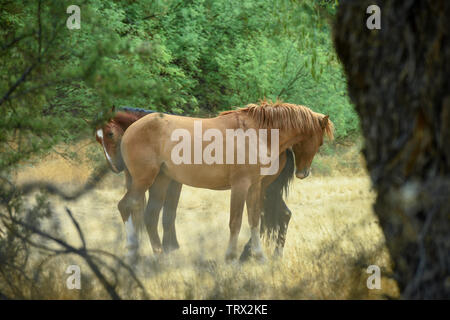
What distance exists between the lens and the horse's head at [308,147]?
6621 mm

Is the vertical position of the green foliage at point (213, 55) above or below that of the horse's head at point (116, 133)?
above

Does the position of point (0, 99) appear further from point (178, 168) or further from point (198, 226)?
point (198, 226)

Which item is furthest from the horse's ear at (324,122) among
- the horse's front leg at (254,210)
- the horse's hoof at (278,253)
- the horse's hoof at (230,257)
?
the horse's hoof at (230,257)

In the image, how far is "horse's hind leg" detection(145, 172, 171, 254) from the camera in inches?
280

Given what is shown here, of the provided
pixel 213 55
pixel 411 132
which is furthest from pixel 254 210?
pixel 213 55

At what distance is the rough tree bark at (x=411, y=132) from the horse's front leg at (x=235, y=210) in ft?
10.2

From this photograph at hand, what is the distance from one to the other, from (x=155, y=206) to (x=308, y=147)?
218 cm

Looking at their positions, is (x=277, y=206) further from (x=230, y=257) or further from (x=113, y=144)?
(x=113, y=144)

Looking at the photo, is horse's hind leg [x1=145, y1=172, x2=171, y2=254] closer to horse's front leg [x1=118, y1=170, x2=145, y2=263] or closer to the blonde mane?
horse's front leg [x1=118, y1=170, x2=145, y2=263]

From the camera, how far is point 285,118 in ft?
21.3

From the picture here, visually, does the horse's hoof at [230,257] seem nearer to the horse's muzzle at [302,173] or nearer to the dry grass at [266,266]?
the dry grass at [266,266]

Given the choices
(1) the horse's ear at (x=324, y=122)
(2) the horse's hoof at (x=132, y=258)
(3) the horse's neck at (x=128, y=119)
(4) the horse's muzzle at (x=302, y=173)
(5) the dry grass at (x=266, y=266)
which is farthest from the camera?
(3) the horse's neck at (x=128, y=119)

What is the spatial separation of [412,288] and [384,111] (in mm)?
1044

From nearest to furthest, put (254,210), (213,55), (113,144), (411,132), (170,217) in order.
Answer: (411,132) < (254,210) < (113,144) < (170,217) < (213,55)
